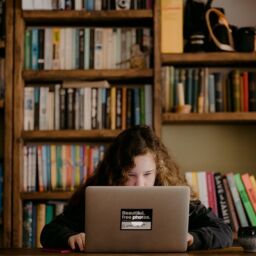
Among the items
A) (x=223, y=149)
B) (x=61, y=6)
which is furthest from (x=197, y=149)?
(x=61, y=6)

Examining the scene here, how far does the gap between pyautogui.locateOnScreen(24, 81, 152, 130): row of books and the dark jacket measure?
0.86m

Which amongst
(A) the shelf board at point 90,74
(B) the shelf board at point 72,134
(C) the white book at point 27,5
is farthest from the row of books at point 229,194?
(C) the white book at point 27,5

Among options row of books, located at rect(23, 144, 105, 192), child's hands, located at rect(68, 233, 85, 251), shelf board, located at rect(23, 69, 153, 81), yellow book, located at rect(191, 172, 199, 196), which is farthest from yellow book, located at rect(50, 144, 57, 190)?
child's hands, located at rect(68, 233, 85, 251)

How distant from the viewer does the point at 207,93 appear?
311 centimetres

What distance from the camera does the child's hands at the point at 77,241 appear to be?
6.34 ft

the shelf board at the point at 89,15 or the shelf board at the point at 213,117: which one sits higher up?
the shelf board at the point at 89,15

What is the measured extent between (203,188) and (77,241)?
122cm

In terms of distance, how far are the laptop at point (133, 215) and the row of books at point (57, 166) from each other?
4.29 feet

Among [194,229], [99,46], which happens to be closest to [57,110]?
[99,46]

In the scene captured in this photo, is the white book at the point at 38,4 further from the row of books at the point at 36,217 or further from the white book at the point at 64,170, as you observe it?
the row of books at the point at 36,217

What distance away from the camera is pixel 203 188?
10.0ft

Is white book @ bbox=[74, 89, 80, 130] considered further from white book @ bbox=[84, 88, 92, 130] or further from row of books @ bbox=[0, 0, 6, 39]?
row of books @ bbox=[0, 0, 6, 39]

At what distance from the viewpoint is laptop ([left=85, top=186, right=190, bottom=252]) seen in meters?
1.79

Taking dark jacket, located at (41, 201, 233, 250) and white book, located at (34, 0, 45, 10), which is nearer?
dark jacket, located at (41, 201, 233, 250)
